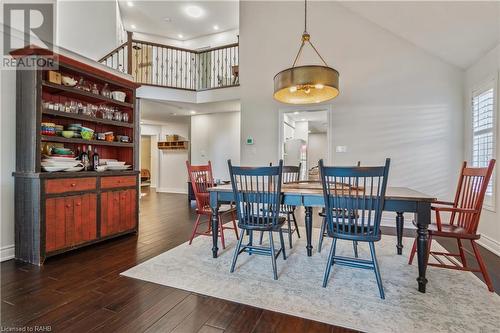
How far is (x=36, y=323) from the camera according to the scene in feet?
5.06

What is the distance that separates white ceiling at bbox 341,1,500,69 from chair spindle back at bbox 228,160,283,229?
9.49 ft

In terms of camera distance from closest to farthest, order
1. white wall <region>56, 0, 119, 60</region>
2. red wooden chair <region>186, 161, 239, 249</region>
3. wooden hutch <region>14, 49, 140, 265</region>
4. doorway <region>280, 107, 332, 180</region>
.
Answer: wooden hutch <region>14, 49, 140, 265</region> < red wooden chair <region>186, 161, 239, 249</region> < doorway <region>280, 107, 332, 180</region> < white wall <region>56, 0, 119, 60</region>

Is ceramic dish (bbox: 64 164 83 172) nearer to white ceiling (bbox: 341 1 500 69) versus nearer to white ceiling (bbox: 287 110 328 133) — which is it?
white ceiling (bbox: 287 110 328 133)

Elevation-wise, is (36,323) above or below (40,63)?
below

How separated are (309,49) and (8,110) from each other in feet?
14.7

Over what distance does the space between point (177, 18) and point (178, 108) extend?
2927mm

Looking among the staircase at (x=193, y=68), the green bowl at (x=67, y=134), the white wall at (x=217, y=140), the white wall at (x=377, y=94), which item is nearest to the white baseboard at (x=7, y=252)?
the green bowl at (x=67, y=134)

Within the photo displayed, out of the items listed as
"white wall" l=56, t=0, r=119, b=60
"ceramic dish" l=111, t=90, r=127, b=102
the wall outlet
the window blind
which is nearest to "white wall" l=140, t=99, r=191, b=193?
"white wall" l=56, t=0, r=119, b=60

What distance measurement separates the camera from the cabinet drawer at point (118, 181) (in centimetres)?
306

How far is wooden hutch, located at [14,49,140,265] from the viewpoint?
2.46 meters

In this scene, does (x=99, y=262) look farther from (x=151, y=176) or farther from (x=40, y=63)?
(x=151, y=176)

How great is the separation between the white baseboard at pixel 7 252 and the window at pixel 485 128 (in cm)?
546

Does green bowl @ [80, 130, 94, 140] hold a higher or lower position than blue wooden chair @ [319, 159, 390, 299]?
higher

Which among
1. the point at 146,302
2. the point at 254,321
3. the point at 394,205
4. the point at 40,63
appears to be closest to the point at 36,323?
the point at 146,302
